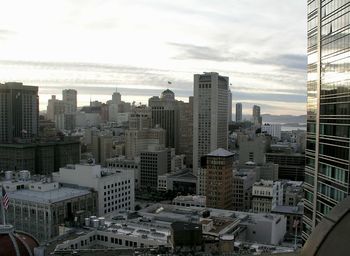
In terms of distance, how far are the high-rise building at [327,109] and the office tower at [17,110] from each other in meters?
124

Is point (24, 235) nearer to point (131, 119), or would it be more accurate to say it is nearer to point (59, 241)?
point (59, 241)

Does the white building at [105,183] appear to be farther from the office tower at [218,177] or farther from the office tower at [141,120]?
the office tower at [141,120]

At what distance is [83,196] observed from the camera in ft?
202

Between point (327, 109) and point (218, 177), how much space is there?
49.0 metres

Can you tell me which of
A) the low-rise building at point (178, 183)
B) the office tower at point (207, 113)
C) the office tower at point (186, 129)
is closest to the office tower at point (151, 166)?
the low-rise building at point (178, 183)

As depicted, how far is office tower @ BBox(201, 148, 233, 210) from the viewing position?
74.2 m

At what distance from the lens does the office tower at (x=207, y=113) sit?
408 feet

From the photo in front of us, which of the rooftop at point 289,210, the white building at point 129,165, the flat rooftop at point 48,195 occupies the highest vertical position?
the flat rooftop at point 48,195

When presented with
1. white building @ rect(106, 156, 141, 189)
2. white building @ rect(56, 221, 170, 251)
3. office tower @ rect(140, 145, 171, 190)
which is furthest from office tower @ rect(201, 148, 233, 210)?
white building @ rect(106, 156, 141, 189)

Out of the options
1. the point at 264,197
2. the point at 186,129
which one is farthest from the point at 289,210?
the point at 186,129

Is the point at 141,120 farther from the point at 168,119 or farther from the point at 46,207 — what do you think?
the point at 46,207

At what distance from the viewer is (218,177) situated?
74.6m

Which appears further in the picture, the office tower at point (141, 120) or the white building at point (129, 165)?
the office tower at point (141, 120)

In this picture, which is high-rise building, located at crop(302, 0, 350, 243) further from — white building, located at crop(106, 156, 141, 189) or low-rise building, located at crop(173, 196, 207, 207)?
white building, located at crop(106, 156, 141, 189)
